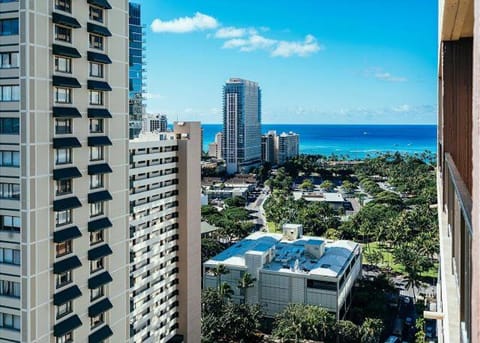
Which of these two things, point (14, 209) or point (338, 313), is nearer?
point (14, 209)

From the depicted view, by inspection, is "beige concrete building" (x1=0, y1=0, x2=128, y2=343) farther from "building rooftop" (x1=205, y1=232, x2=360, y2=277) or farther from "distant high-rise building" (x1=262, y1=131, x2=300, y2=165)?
"distant high-rise building" (x1=262, y1=131, x2=300, y2=165)

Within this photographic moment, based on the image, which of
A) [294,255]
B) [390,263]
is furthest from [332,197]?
[294,255]

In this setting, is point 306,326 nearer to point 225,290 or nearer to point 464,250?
point 225,290

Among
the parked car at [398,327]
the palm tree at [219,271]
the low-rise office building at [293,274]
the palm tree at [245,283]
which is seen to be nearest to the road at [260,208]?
the low-rise office building at [293,274]

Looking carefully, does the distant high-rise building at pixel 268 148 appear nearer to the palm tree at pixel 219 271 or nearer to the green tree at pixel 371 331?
the palm tree at pixel 219 271

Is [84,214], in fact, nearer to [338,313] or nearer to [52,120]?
[52,120]

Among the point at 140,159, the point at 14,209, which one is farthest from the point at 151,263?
the point at 14,209
